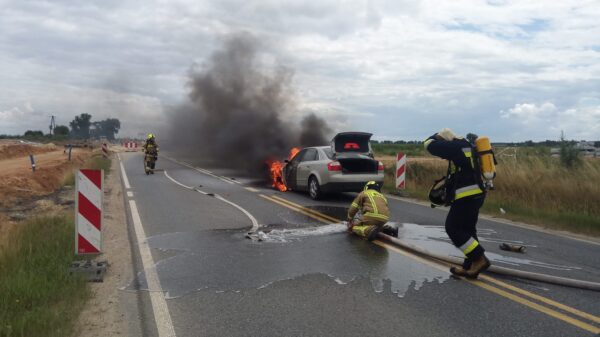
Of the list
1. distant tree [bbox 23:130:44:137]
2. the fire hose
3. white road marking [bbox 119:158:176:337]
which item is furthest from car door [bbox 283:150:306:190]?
distant tree [bbox 23:130:44:137]

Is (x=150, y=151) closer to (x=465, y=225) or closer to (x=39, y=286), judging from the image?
(x=39, y=286)

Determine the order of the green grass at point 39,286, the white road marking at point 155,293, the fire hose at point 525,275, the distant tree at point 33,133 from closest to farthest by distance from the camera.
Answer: the green grass at point 39,286 → the white road marking at point 155,293 → the fire hose at point 525,275 → the distant tree at point 33,133

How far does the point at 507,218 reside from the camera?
10.9 metres

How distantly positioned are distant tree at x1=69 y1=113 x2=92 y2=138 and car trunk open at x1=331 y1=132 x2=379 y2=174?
15017cm

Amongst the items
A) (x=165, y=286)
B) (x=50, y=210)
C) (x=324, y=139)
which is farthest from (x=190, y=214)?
(x=324, y=139)

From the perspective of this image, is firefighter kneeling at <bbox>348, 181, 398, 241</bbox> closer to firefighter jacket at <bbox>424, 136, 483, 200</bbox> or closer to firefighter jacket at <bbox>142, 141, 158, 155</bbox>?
firefighter jacket at <bbox>424, 136, 483, 200</bbox>

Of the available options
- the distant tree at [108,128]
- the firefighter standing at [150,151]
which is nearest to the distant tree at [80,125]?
the distant tree at [108,128]

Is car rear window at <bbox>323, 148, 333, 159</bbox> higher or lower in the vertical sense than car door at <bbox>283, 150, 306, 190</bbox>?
higher

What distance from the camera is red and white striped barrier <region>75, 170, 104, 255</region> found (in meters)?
6.07

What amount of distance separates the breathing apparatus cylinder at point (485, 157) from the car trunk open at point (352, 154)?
6848mm

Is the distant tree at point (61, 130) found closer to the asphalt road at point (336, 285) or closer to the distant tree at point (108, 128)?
the distant tree at point (108, 128)

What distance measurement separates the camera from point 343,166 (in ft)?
41.0

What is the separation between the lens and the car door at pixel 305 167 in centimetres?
1341

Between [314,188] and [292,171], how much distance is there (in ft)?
5.09
